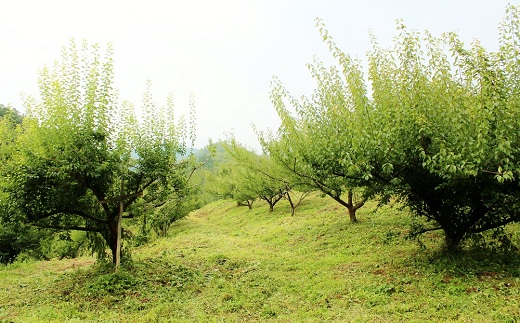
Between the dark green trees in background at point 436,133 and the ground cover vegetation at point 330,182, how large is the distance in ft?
0.13

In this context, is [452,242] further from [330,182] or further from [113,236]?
[113,236]

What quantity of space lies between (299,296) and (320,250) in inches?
226

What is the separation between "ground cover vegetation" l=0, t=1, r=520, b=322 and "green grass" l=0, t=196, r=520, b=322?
2.3 inches

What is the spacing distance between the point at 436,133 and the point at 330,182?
12.2ft

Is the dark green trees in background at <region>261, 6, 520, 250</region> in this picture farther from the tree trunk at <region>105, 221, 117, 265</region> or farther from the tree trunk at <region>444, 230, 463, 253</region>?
the tree trunk at <region>105, 221, 117, 265</region>

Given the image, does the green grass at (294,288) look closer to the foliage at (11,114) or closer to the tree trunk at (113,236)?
the tree trunk at (113,236)

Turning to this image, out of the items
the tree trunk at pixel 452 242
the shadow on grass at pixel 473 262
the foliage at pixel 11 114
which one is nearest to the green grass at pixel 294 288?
the shadow on grass at pixel 473 262

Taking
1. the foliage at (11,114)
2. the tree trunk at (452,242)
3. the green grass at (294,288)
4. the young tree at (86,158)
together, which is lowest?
the green grass at (294,288)

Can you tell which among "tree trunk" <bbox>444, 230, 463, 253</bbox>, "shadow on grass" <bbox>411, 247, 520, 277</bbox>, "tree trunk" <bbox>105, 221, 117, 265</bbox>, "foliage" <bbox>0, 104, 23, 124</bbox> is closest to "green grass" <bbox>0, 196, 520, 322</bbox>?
"shadow on grass" <bbox>411, 247, 520, 277</bbox>

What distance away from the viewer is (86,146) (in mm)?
9727

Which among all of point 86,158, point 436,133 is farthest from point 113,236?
point 436,133

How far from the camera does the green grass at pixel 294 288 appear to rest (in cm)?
730

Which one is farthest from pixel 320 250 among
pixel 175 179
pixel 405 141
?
pixel 405 141

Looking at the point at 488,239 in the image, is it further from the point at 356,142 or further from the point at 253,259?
the point at 253,259
